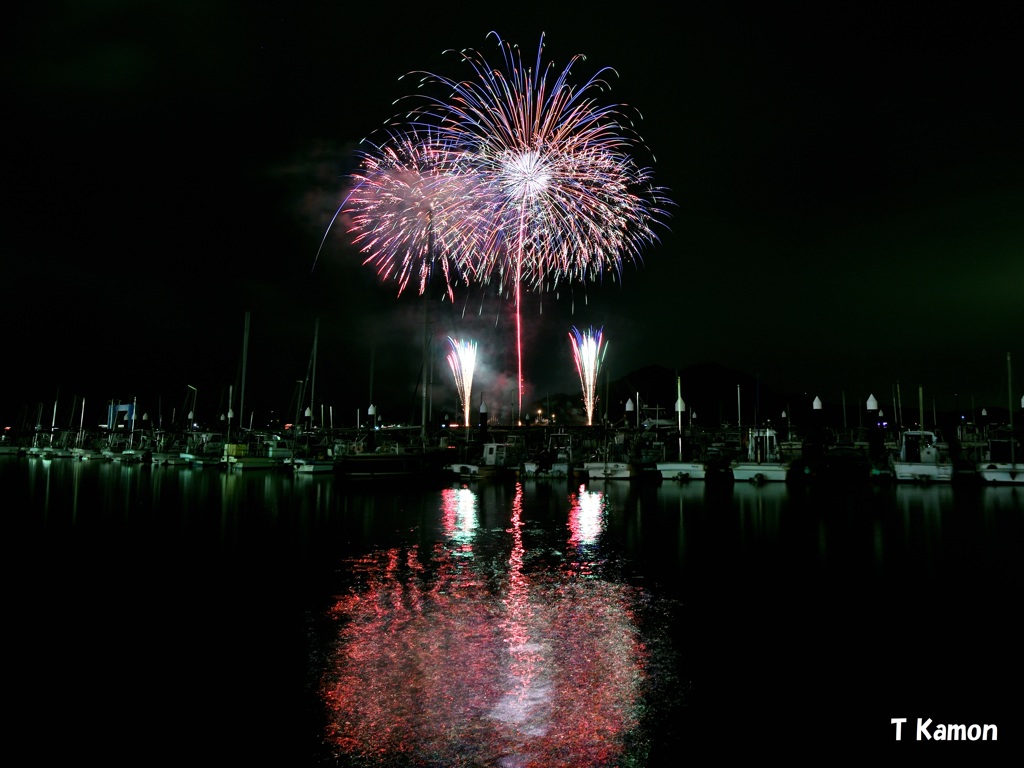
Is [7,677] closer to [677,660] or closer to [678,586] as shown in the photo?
[677,660]

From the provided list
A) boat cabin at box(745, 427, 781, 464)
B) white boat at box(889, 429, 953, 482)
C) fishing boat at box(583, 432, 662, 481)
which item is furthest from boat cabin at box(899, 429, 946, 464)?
fishing boat at box(583, 432, 662, 481)

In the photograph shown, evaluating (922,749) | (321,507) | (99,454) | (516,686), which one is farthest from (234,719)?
(99,454)

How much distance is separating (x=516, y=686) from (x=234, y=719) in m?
2.87

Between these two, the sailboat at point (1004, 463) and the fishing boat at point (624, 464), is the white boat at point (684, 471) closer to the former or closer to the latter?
the fishing boat at point (624, 464)

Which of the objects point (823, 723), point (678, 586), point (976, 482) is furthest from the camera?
point (976, 482)

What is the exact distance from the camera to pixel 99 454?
94.2 m

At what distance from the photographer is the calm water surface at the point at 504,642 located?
606 cm

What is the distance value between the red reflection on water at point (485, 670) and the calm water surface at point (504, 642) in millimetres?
36

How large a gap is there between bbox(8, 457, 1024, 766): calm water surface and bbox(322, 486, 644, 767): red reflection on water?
4 centimetres

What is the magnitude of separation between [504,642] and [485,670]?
3.81ft

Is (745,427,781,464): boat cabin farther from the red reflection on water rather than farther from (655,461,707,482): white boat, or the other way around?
the red reflection on water

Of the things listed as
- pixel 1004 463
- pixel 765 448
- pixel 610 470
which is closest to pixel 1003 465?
pixel 1004 463

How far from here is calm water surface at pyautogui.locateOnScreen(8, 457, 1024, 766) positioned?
19.9 ft

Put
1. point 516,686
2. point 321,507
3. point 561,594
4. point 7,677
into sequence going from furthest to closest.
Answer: point 321,507, point 561,594, point 7,677, point 516,686
